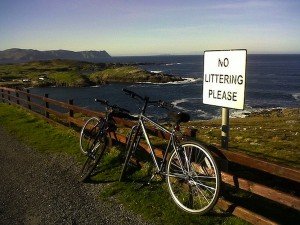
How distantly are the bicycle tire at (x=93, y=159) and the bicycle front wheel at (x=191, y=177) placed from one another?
7.71 feet

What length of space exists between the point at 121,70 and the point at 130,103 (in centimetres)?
5952

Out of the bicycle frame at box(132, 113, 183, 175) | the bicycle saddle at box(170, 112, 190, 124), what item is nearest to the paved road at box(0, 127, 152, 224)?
the bicycle frame at box(132, 113, 183, 175)

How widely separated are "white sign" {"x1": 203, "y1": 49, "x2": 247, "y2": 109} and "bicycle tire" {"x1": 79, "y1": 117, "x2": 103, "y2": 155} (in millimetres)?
4165

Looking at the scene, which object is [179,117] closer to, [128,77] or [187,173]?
[187,173]

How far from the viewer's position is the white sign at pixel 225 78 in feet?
19.3

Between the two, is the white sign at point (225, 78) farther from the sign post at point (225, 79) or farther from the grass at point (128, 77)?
the grass at point (128, 77)

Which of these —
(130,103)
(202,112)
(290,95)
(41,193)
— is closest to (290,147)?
(41,193)

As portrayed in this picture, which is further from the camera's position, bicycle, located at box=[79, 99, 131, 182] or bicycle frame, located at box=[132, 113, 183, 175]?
bicycle, located at box=[79, 99, 131, 182]

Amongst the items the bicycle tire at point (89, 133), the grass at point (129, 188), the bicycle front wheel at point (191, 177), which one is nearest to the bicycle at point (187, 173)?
the bicycle front wheel at point (191, 177)

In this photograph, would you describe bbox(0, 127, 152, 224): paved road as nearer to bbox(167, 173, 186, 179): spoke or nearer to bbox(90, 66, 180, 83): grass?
bbox(167, 173, 186, 179): spoke

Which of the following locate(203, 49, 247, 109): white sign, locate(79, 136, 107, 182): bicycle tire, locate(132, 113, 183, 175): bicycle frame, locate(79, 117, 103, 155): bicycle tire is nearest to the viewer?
locate(203, 49, 247, 109): white sign

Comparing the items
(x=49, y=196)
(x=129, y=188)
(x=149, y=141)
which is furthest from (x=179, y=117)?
(x=49, y=196)

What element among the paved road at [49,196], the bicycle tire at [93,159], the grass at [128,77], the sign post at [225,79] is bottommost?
the grass at [128,77]

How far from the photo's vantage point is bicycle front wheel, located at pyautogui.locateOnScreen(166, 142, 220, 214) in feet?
21.1
